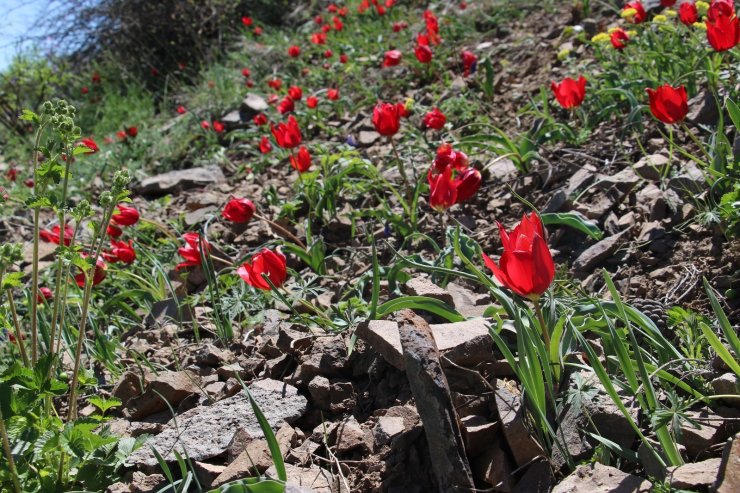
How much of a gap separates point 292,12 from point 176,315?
7814 millimetres

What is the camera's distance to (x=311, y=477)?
1877 mm

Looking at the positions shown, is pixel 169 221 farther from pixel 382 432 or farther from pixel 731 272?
pixel 731 272

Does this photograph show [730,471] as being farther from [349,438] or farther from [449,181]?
[449,181]

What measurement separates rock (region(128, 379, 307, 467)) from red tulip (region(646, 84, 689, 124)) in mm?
1597

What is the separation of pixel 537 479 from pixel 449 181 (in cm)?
139

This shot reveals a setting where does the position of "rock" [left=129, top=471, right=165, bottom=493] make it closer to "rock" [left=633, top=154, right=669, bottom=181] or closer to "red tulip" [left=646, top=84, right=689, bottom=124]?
"red tulip" [left=646, top=84, right=689, bottom=124]

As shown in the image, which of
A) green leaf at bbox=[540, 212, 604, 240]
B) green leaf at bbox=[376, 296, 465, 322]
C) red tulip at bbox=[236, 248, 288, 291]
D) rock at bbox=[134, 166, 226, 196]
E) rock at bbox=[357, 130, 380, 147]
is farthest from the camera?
rock at bbox=[134, 166, 226, 196]

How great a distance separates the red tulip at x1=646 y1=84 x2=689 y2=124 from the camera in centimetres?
255

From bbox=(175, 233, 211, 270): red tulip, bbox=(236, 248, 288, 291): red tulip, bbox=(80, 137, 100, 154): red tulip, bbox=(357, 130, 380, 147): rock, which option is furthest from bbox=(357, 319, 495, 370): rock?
bbox=(357, 130, 380, 147): rock

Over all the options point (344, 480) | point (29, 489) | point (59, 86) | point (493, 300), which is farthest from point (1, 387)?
point (59, 86)

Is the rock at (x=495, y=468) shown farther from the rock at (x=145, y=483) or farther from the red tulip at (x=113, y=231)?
the red tulip at (x=113, y=231)

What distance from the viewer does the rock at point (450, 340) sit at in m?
1.95

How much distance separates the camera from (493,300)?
8.14 feet

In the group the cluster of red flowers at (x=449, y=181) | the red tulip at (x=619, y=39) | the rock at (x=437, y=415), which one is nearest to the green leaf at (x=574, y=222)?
the cluster of red flowers at (x=449, y=181)
